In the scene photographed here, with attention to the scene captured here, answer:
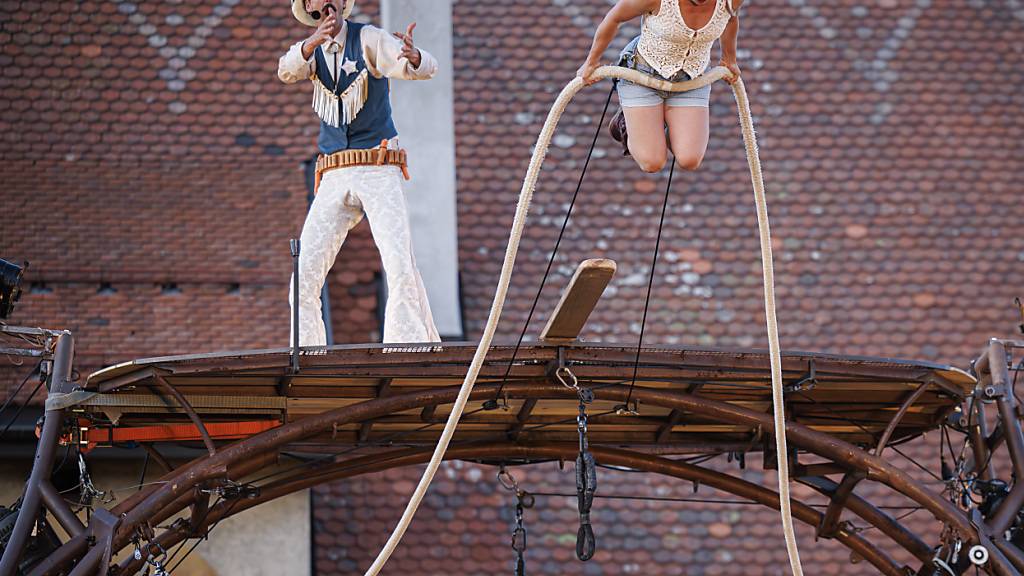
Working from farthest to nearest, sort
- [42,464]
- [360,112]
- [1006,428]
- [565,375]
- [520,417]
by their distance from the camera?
[520,417]
[1006,428]
[360,112]
[565,375]
[42,464]

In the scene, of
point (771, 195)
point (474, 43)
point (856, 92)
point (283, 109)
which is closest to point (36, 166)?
point (283, 109)

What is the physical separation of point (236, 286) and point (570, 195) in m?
3.48

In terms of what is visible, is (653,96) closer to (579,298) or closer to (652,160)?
(652,160)

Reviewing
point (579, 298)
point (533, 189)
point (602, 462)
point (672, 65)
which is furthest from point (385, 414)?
point (672, 65)

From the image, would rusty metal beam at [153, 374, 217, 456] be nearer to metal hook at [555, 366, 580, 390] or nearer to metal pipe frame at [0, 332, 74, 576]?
metal pipe frame at [0, 332, 74, 576]

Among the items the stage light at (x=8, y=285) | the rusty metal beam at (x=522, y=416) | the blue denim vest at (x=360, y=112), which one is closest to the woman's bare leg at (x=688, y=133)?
the blue denim vest at (x=360, y=112)

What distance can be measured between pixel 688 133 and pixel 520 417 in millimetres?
2909

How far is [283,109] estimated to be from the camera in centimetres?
1438

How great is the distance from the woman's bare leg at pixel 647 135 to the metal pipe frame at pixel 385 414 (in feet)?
5.76

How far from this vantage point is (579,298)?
7.21 meters

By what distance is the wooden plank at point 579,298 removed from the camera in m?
6.98

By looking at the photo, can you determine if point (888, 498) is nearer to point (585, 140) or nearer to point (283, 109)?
point (585, 140)

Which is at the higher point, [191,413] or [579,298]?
[579,298]

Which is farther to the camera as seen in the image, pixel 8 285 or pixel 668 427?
pixel 668 427
